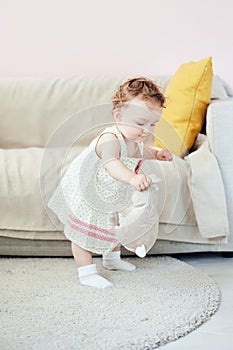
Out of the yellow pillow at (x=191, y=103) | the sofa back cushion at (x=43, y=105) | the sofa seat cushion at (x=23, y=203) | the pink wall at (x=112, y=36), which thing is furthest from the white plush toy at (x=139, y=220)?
the pink wall at (x=112, y=36)

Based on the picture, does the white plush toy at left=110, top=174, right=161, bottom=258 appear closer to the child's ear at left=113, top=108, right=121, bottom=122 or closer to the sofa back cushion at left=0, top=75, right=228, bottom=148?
the child's ear at left=113, top=108, right=121, bottom=122

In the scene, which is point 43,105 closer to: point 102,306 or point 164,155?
point 164,155

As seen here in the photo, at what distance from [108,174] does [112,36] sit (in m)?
1.38

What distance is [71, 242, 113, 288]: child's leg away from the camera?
176cm

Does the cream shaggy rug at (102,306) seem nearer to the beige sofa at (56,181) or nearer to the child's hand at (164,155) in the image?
the beige sofa at (56,181)

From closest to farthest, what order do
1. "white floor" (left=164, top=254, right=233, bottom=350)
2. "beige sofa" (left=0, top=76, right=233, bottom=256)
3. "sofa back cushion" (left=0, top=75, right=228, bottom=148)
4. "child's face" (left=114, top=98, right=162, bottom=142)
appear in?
"white floor" (left=164, top=254, right=233, bottom=350) < "child's face" (left=114, top=98, right=162, bottom=142) < "beige sofa" (left=0, top=76, right=233, bottom=256) < "sofa back cushion" (left=0, top=75, right=228, bottom=148)

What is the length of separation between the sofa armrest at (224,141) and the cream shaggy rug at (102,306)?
28 centimetres

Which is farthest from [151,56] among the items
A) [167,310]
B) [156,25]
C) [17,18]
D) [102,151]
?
[167,310]

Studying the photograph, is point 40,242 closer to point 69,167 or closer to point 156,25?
point 69,167

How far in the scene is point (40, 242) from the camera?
2.06 metres

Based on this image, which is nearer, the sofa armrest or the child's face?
the child's face

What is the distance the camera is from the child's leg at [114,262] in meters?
1.93

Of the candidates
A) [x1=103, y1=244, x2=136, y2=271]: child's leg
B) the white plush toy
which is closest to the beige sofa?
[x1=103, y1=244, x2=136, y2=271]: child's leg

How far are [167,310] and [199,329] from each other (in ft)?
0.39
